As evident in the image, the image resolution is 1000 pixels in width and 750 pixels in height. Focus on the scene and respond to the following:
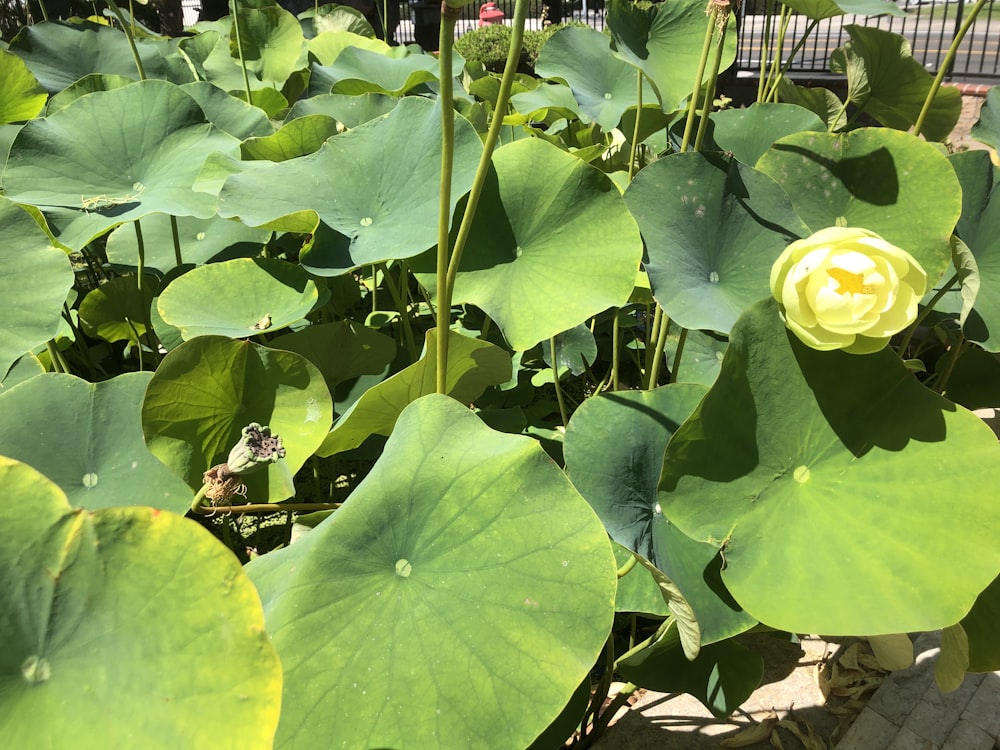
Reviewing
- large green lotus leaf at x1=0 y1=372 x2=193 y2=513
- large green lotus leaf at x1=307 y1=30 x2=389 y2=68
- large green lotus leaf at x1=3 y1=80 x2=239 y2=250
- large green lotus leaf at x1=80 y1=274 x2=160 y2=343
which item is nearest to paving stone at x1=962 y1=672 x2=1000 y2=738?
large green lotus leaf at x1=0 y1=372 x2=193 y2=513

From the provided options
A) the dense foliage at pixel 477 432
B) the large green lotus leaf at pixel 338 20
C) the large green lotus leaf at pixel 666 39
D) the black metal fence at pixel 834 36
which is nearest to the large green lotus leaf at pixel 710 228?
the dense foliage at pixel 477 432

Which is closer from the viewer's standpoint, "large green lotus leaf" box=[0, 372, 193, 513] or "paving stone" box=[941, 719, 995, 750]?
"large green lotus leaf" box=[0, 372, 193, 513]

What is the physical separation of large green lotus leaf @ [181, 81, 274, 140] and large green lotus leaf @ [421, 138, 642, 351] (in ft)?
2.57

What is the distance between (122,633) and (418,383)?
0.46 meters

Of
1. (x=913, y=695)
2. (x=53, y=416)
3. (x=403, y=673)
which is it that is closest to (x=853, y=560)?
(x=403, y=673)

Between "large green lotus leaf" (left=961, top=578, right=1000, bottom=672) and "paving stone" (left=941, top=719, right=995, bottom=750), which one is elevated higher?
A: "large green lotus leaf" (left=961, top=578, right=1000, bottom=672)

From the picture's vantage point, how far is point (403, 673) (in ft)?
2.11

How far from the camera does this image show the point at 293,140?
55.0 inches

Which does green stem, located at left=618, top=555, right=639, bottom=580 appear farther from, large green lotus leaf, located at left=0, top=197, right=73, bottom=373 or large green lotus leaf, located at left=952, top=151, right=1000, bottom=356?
large green lotus leaf, located at left=0, top=197, right=73, bottom=373

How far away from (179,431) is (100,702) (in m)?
0.43

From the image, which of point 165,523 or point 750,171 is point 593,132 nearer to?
point 750,171

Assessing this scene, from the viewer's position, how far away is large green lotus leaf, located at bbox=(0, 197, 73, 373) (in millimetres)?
981

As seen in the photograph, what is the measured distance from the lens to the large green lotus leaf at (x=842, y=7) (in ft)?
3.90

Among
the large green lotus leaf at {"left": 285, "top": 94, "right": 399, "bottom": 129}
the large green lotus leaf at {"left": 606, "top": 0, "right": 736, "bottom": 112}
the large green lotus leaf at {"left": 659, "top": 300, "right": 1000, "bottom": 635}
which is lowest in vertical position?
the large green lotus leaf at {"left": 659, "top": 300, "right": 1000, "bottom": 635}
